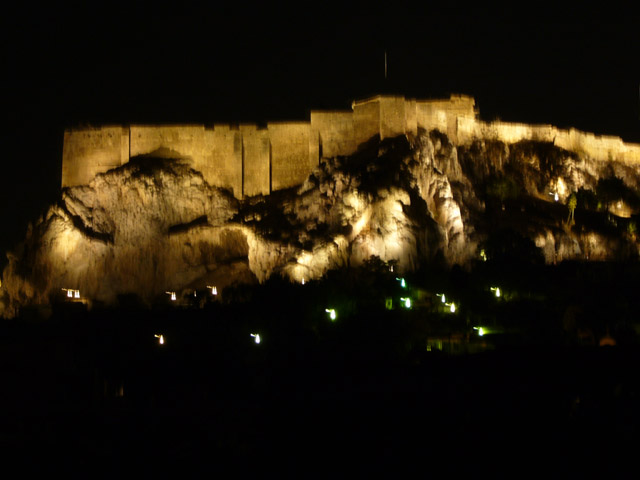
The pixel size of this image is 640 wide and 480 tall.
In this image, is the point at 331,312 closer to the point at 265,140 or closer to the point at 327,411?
the point at 327,411

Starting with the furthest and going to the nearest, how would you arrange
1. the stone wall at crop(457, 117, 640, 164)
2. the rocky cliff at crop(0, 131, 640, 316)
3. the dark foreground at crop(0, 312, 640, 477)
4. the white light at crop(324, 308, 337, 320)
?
1. the stone wall at crop(457, 117, 640, 164)
2. the rocky cliff at crop(0, 131, 640, 316)
3. the white light at crop(324, 308, 337, 320)
4. the dark foreground at crop(0, 312, 640, 477)

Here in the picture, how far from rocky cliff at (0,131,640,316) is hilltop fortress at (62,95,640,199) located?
63 centimetres

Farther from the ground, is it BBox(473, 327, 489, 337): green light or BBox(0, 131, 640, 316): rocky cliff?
BBox(0, 131, 640, 316): rocky cliff

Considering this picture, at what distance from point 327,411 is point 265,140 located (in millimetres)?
17536

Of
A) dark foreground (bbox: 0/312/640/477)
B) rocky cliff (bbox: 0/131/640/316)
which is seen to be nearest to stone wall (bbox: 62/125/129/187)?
rocky cliff (bbox: 0/131/640/316)

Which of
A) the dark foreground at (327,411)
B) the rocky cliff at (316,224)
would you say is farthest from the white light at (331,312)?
the rocky cliff at (316,224)

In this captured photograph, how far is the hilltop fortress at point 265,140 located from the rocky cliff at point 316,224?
24.6 inches

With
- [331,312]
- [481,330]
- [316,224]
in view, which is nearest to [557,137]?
[316,224]

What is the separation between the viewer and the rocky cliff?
143 feet

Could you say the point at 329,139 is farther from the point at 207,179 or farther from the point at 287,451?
the point at 287,451

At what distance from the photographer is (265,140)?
48.1m

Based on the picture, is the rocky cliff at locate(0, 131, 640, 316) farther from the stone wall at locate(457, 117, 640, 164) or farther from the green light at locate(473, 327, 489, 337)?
the green light at locate(473, 327, 489, 337)

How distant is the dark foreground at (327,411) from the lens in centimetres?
3094

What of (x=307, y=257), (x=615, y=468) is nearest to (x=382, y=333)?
(x=307, y=257)
